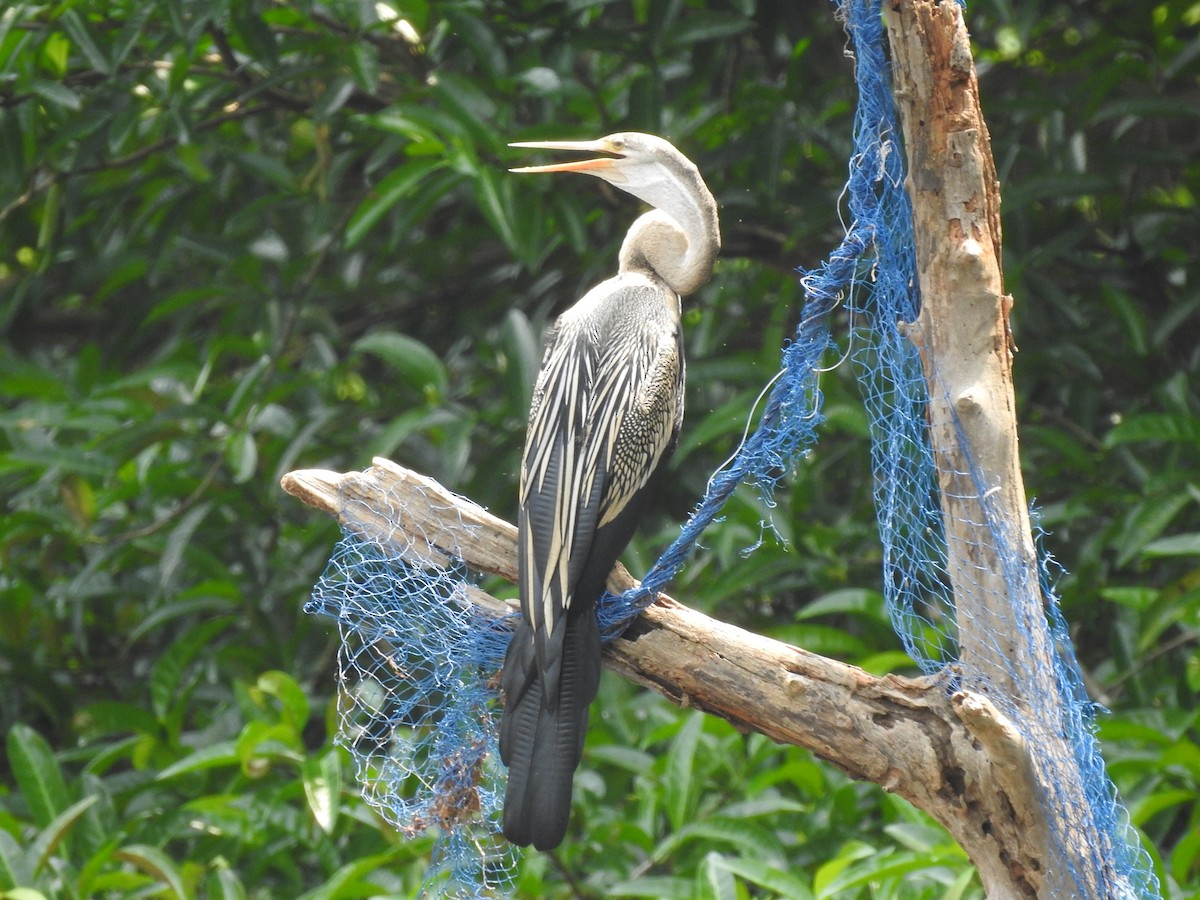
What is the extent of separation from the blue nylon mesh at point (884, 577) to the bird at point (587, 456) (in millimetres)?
117

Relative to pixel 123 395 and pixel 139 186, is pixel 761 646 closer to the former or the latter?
pixel 123 395

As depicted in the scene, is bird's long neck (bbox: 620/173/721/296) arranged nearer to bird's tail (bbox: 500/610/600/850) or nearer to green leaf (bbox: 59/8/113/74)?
bird's tail (bbox: 500/610/600/850)

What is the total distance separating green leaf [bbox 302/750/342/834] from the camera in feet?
9.49

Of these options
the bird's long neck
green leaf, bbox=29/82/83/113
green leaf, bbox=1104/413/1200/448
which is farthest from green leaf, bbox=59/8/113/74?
green leaf, bbox=1104/413/1200/448

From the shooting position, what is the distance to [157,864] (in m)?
2.99

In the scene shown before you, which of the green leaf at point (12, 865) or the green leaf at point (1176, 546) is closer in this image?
the green leaf at point (1176, 546)

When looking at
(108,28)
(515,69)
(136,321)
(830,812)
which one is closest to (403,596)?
(830,812)

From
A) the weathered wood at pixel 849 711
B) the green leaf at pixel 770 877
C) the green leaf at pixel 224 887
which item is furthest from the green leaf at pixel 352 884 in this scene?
the weathered wood at pixel 849 711

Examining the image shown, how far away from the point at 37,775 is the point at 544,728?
1.79m

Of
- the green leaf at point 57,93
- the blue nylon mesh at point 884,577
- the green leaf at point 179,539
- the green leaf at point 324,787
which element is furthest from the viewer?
the green leaf at point 179,539

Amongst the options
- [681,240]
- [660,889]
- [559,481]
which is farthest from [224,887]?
[681,240]

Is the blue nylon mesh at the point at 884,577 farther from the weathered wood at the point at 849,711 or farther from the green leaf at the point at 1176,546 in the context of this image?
the green leaf at the point at 1176,546

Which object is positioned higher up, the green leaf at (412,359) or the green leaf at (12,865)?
the green leaf at (412,359)

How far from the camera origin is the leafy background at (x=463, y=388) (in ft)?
10.1
